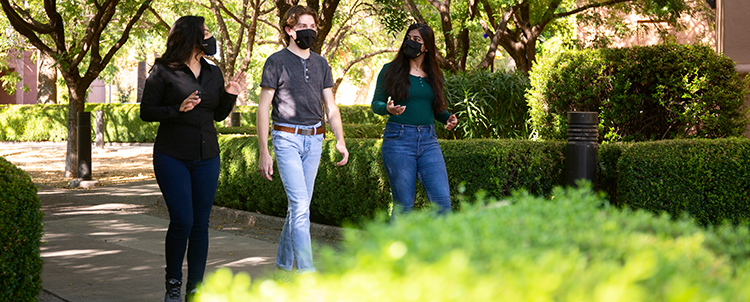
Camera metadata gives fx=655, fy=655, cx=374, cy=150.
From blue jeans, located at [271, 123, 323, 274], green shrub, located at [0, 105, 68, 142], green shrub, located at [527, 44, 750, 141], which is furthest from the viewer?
green shrub, located at [0, 105, 68, 142]

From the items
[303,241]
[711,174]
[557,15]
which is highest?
[557,15]

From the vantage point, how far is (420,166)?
4883mm

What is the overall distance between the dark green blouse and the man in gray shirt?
0.46 m

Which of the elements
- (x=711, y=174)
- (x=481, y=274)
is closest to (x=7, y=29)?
(x=711, y=174)

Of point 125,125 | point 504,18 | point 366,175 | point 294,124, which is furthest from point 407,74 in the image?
point 125,125

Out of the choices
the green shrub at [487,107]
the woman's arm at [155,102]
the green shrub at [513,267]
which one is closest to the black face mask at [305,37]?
the woman's arm at [155,102]

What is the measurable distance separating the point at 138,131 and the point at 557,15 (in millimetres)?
20598

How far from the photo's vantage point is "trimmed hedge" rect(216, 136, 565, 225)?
246 inches

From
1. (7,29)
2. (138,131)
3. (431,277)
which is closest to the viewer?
(431,277)

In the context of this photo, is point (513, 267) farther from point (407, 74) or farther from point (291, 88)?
point (407, 74)

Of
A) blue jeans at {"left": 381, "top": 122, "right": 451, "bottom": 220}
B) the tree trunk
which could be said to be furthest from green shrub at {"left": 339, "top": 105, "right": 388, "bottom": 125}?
blue jeans at {"left": 381, "top": 122, "right": 451, "bottom": 220}

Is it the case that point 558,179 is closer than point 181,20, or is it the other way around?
point 181,20

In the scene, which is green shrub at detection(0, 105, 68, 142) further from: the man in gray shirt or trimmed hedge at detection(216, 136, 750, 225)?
the man in gray shirt

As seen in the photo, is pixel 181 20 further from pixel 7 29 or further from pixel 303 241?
pixel 7 29
